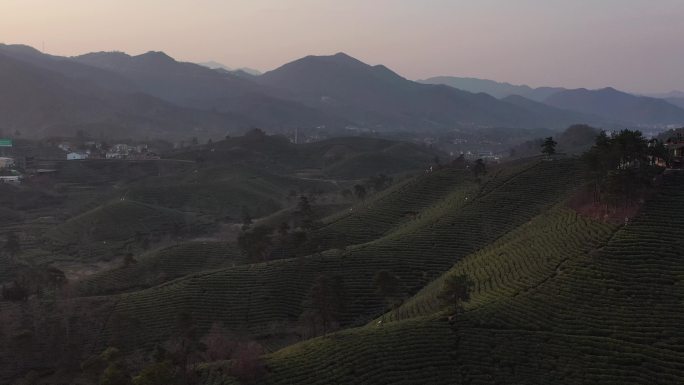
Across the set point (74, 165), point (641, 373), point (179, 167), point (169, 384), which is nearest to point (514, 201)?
point (641, 373)

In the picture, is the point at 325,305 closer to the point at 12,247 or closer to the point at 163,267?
the point at 163,267

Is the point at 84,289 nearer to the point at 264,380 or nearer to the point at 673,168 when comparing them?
the point at 264,380

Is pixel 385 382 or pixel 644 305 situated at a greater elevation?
pixel 644 305

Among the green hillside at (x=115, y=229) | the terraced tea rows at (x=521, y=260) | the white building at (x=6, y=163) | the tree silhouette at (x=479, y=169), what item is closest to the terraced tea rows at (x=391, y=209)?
the tree silhouette at (x=479, y=169)

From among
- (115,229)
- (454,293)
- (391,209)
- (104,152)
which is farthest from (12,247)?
(104,152)

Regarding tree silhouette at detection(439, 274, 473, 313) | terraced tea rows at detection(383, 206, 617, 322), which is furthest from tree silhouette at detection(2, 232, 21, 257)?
tree silhouette at detection(439, 274, 473, 313)

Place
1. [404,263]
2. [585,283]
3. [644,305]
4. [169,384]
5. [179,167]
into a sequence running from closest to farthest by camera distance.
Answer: [169,384]
[644,305]
[585,283]
[404,263]
[179,167]
